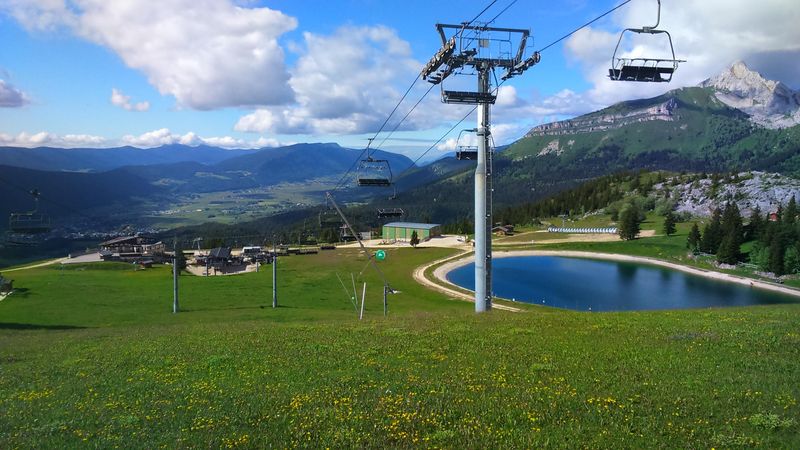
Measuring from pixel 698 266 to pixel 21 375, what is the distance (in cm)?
15324

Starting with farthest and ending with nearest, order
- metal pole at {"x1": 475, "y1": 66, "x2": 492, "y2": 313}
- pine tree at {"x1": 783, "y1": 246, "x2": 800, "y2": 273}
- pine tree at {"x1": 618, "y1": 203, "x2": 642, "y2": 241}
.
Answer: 1. pine tree at {"x1": 618, "y1": 203, "x2": 642, "y2": 241}
2. pine tree at {"x1": 783, "y1": 246, "x2": 800, "y2": 273}
3. metal pole at {"x1": 475, "y1": 66, "x2": 492, "y2": 313}

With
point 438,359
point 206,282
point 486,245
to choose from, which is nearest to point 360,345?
point 438,359

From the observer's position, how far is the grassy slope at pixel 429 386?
1136cm

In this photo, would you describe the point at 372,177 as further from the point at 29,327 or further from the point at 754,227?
the point at 754,227

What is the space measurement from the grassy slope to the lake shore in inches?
3314

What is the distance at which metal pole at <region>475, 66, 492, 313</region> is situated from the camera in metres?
38.0

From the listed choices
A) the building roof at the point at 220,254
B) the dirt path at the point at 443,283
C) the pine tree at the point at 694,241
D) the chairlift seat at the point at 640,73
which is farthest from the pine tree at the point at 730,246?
the chairlift seat at the point at 640,73

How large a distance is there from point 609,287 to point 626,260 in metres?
49.0

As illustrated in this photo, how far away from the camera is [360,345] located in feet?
A: 72.1

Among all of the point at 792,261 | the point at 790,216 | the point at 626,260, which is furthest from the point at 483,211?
the point at 790,216

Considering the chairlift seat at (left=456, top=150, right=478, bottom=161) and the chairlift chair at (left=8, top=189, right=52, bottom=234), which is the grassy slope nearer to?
the chairlift seat at (left=456, top=150, right=478, bottom=161)

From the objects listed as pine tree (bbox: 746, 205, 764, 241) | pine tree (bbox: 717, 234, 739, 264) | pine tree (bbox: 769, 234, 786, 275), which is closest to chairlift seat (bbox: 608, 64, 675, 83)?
pine tree (bbox: 769, 234, 786, 275)

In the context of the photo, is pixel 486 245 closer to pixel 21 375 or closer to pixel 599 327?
pixel 599 327

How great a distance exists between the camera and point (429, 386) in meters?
14.7
